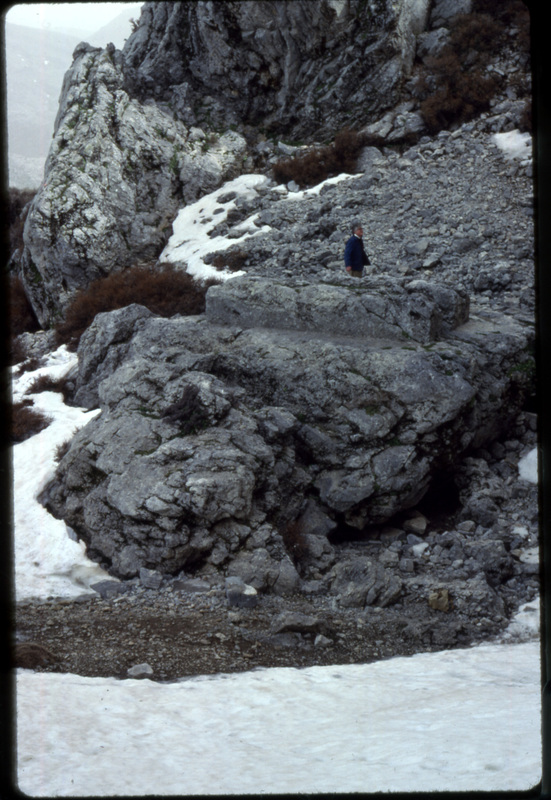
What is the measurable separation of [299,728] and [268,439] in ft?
19.2

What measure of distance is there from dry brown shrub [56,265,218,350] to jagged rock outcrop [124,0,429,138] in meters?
13.1

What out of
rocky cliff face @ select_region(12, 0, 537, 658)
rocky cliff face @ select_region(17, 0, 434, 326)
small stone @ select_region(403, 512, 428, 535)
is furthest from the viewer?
rocky cliff face @ select_region(17, 0, 434, 326)

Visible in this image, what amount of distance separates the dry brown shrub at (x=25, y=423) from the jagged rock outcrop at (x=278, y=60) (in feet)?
67.0

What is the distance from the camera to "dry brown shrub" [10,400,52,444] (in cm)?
1355

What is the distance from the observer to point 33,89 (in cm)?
13562

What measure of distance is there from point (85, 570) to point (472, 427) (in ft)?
→ 25.9

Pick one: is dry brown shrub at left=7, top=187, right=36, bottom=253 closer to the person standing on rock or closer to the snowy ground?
the person standing on rock

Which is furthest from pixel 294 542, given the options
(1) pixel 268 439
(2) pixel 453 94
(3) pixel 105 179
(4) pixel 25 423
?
(2) pixel 453 94

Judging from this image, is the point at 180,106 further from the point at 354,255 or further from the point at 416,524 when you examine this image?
the point at 416,524

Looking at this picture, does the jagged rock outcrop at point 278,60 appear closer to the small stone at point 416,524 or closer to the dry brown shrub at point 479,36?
the dry brown shrub at point 479,36

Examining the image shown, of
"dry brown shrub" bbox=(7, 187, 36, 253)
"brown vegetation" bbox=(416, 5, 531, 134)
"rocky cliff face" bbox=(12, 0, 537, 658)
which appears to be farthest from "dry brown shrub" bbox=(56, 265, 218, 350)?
"brown vegetation" bbox=(416, 5, 531, 134)

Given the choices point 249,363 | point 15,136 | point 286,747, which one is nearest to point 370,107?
point 249,363

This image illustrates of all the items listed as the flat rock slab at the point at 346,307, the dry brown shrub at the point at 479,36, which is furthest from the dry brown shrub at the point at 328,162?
the flat rock slab at the point at 346,307

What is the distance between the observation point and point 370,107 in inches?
1062
